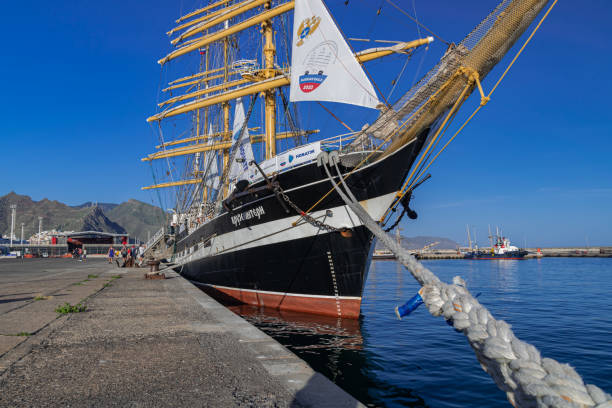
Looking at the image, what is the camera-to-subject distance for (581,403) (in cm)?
180

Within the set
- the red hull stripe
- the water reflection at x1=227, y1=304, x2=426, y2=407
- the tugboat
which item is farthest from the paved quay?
the tugboat

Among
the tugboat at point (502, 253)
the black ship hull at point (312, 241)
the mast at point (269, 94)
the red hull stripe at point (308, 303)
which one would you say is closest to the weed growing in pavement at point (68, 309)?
the black ship hull at point (312, 241)

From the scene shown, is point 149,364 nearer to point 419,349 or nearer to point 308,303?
point 419,349

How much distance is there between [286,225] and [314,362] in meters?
5.34

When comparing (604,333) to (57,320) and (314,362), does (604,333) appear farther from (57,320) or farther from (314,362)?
(57,320)

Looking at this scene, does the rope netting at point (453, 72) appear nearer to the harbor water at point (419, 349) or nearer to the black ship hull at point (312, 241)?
the black ship hull at point (312, 241)

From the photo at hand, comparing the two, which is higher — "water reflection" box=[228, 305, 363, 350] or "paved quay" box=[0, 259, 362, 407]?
"paved quay" box=[0, 259, 362, 407]

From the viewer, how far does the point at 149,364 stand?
3.95m

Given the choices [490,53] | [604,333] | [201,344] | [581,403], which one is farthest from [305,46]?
[581,403]

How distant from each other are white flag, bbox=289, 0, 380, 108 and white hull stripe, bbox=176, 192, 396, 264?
3.22 m

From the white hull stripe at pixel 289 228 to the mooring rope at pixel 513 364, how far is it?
317 inches

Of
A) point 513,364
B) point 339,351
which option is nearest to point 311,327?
point 339,351

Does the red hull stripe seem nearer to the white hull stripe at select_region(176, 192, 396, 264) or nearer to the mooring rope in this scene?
the white hull stripe at select_region(176, 192, 396, 264)

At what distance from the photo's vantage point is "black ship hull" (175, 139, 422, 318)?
11148 mm
